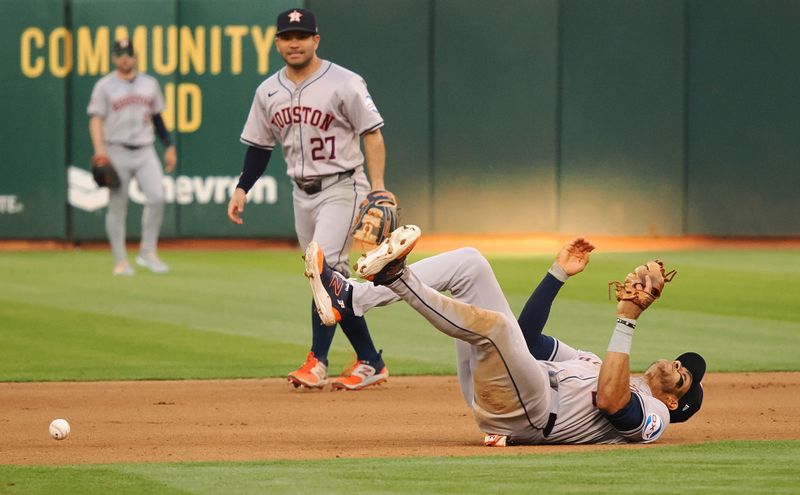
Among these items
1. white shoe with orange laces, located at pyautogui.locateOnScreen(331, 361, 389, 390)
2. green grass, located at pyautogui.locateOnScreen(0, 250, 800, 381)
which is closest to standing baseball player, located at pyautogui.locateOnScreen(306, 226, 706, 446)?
white shoe with orange laces, located at pyautogui.locateOnScreen(331, 361, 389, 390)

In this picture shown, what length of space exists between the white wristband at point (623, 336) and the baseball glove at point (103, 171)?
8.86 metres

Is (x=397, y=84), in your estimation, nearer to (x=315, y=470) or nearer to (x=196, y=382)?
(x=196, y=382)

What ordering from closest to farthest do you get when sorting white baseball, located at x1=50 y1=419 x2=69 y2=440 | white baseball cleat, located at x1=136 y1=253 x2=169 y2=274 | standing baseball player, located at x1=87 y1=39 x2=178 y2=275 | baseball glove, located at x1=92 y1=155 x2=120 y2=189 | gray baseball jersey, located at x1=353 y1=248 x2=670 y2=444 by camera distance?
gray baseball jersey, located at x1=353 y1=248 x2=670 y2=444
white baseball, located at x1=50 y1=419 x2=69 y2=440
baseball glove, located at x1=92 y1=155 x2=120 y2=189
standing baseball player, located at x1=87 y1=39 x2=178 y2=275
white baseball cleat, located at x1=136 y1=253 x2=169 y2=274

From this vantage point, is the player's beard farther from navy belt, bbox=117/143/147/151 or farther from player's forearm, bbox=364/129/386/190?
navy belt, bbox=117/143/147/151

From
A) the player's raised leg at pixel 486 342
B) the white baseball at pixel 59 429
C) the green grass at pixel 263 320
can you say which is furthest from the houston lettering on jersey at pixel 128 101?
the player's raised leg at pixel 486 342

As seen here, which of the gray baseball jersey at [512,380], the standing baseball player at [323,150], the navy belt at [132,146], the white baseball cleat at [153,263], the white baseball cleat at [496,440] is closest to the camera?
the gray baseball jersey at [512,380]

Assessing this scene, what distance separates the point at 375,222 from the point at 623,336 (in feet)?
3.55

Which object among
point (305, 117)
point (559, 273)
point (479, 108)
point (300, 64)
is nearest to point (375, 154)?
point (305, 117)

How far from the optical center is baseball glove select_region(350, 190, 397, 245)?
224 inches

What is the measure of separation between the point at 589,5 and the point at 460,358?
503 inches

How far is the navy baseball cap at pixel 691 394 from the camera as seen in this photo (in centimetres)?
619

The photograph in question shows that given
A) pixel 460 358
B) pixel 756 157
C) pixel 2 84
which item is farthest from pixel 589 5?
pixel 460 358

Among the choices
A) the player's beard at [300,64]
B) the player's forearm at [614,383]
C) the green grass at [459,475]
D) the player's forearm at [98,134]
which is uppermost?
the player's beard at [300,64]

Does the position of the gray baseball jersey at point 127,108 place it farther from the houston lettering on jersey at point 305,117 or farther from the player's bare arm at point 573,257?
→ the player's bare arm at point 573,257
